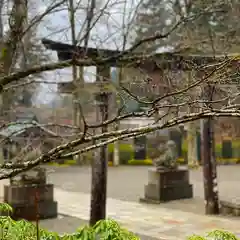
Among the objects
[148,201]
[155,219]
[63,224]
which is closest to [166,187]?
[148,201]

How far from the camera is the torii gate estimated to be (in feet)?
18.4

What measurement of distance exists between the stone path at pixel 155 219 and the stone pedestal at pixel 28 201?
0.58 metres

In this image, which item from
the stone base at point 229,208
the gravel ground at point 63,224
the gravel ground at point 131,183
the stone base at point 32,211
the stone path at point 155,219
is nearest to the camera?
the stone path at point 155,219

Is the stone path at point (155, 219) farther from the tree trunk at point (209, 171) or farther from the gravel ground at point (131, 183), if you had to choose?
the gravel ground at point (131, 183)

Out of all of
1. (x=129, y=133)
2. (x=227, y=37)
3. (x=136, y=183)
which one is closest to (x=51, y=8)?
(x=129, y=133)

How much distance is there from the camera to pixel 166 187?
11.2 metres

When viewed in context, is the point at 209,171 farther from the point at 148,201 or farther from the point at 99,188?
the point at 99,188

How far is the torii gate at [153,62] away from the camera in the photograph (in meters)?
5.59

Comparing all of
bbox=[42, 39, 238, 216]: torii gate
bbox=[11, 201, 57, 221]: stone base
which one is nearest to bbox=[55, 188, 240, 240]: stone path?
bbox=[11, 201, 57, 221]: stone base

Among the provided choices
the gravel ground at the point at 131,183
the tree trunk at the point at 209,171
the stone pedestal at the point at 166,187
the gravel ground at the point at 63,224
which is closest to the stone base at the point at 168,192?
the stone pedestal at the point at 166,187

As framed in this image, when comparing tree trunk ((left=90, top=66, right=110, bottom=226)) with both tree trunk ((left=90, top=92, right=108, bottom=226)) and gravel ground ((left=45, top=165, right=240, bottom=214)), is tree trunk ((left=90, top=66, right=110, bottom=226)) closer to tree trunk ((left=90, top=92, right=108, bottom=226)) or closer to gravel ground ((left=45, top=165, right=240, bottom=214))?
tree trunk ((left=90, top=92, right=108, bottom=226))

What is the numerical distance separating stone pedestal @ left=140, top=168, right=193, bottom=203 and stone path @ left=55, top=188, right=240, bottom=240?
516mm

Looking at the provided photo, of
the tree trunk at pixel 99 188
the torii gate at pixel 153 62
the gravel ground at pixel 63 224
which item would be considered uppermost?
the torii gate at pixel 153 62

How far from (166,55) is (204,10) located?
0.85 m
